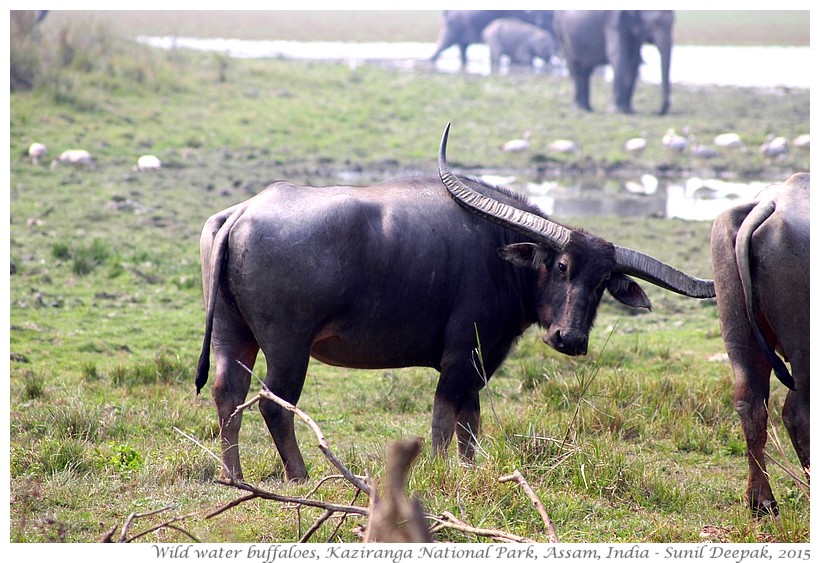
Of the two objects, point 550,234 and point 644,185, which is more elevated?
point 550,234

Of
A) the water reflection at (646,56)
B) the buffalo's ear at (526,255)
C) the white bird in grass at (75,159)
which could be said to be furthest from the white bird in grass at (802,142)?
the buffalo's ear at (526,255)

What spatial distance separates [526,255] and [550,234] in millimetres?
193

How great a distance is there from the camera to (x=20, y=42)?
18.0 meters

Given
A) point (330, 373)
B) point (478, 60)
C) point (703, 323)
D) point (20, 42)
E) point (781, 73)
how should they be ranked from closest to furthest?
point (330, 373), point (703, 323), point (20, 42), point (781, 73), point (478, 60)

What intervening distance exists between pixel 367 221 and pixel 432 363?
97cm

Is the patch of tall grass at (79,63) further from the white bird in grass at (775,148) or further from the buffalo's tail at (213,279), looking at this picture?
the buffalo's tail at (213,279)

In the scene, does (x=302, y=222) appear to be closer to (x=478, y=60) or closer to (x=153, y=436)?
(x=153, y=436)

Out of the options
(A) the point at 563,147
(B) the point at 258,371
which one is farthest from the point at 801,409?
(A) the point at 563,147

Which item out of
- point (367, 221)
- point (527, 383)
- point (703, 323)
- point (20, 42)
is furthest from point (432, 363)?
point (20, 42)

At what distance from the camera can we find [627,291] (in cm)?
613

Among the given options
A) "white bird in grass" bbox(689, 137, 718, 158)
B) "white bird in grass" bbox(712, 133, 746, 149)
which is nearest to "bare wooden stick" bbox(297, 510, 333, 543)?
"white bird in grass" bbox(689, 137, 718, 158)

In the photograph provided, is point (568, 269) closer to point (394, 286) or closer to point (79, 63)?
point (394, 286)

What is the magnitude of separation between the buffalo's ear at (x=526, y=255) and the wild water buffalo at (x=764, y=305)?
3.05 ft

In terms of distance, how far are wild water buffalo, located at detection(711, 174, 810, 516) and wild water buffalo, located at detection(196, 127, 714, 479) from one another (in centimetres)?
62
